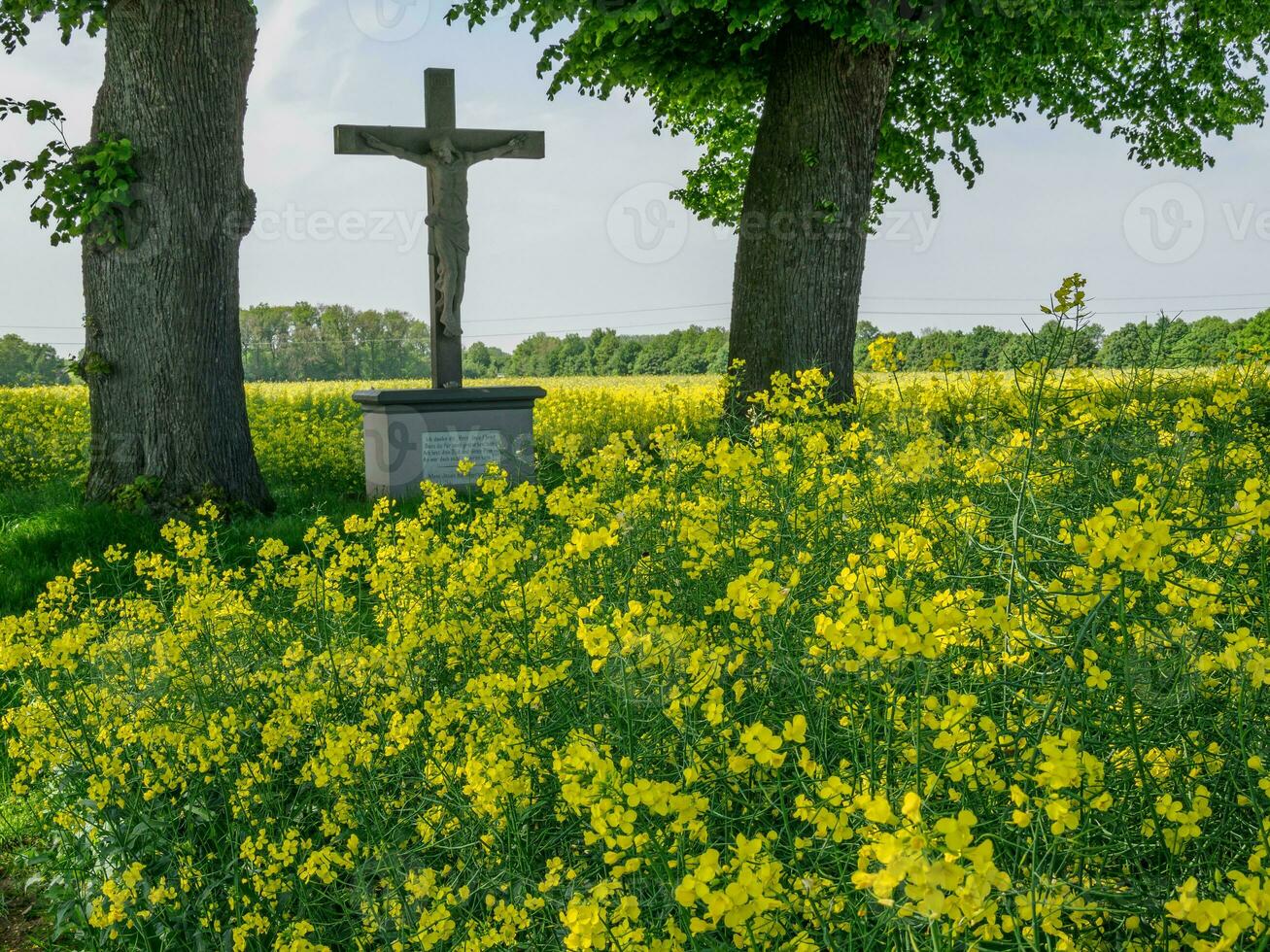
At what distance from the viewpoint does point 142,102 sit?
7.80 meters

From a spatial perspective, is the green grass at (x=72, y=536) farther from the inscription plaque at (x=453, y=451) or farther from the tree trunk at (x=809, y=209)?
the tree trunk at (x=809, y=209)

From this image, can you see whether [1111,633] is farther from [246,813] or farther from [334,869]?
[246,813]

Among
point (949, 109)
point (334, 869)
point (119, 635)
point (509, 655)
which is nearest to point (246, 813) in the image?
point (334, 869)

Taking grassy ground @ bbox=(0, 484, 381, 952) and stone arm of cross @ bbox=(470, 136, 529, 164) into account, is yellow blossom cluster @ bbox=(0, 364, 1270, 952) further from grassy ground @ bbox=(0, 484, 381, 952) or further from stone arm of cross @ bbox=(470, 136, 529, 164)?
stone arm of cross @ bbox=(470, 136, 529, 164)

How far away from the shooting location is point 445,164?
9.79 metres

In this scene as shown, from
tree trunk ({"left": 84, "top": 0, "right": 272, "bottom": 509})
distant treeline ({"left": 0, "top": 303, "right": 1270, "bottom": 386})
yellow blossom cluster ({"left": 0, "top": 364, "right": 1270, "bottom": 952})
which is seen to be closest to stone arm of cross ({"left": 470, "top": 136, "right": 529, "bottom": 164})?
tree trunk ({"left": 84, "top": 0, "right": 272, "bottom": 509})

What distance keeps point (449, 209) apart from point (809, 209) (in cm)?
339

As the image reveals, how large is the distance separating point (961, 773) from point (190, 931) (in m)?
2.40

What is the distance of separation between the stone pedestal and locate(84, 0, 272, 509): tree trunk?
1.52 meters

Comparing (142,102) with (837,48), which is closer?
(142,102)

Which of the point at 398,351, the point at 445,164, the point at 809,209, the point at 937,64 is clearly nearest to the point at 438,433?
the point at 445,164

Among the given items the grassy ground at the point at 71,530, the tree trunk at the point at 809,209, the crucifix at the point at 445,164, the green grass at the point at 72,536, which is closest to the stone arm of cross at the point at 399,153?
the crucifix at the point at 445,164

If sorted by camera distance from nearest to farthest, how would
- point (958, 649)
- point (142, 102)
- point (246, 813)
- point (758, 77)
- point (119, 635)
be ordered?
point (958, 649)
point (246, 813)
point (119, 635)
point (142, 102)
point (758, 77)

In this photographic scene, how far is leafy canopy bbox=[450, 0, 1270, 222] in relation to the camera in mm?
8617
